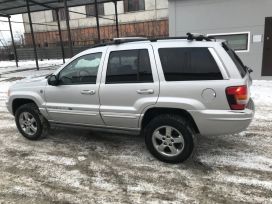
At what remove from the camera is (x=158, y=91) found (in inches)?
159

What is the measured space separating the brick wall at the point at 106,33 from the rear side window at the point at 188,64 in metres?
27.5

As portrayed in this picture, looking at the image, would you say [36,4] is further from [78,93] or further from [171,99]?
[171,99]

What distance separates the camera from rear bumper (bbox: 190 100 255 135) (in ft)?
12.2

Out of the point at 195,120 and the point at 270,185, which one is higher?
the point at 195,120

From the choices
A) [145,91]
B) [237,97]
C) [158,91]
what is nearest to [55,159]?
[145,91]

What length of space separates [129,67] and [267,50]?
7.71m

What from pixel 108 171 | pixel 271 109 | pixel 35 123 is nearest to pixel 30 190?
pixel 108 171

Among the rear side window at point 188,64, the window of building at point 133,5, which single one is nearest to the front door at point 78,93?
the rear side window at point 188,64

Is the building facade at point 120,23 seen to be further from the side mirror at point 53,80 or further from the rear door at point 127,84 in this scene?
the rear door at point 127,84

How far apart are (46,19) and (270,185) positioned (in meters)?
40.2

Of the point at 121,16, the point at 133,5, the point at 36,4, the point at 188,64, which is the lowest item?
the point at 188,64

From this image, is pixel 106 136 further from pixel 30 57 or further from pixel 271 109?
pixel 30 57

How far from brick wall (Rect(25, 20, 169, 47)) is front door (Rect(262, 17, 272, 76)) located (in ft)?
69.7

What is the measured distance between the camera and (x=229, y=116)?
3721 millimetres
